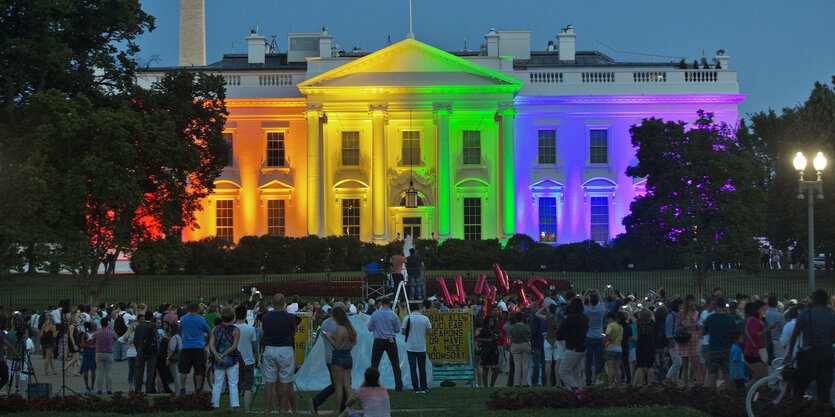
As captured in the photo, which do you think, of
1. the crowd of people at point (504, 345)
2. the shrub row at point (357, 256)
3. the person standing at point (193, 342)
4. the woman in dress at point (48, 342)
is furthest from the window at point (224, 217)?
the person standing at point (193, 342)

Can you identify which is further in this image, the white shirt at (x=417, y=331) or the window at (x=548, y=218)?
the window at (x=548, y=218)

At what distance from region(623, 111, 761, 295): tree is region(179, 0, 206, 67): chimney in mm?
37991

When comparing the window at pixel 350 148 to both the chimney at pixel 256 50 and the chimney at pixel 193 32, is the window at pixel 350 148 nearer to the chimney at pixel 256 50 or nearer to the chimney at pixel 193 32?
the chimney at pixel 256 50

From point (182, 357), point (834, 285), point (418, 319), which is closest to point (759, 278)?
point (834, 285)

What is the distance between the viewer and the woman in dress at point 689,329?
17016 millimetres

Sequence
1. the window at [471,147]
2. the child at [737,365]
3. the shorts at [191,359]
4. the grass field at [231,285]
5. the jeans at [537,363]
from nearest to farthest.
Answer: the child at [737,365]
the shorts at [191,359]
the jeans at [537,363]
the grass field at [231,285]
the window at [471,147]

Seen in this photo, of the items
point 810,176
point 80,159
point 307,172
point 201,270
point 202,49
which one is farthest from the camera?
point 202,49

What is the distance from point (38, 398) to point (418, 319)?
6.39 meters

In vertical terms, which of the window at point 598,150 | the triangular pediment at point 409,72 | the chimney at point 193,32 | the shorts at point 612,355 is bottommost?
the shorts at point 612,355

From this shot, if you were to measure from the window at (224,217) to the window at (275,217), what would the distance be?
2.14m

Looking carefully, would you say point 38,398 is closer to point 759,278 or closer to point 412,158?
point 759,278

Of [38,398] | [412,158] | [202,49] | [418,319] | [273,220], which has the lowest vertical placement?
[38,398]

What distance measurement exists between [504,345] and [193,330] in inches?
277

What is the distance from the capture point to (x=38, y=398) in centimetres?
1520
